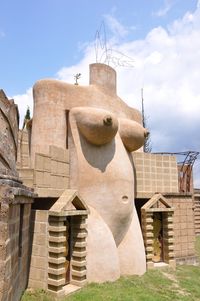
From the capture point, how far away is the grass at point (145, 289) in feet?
29.9

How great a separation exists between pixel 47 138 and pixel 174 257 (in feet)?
27.4

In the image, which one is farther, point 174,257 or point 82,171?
point 174,257

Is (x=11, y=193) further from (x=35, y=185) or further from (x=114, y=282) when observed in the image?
(x=114, y=282)

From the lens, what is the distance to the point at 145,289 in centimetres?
1039

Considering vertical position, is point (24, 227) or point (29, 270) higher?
point (24, 227)

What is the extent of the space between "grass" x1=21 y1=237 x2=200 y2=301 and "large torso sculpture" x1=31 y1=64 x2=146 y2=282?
46 cm

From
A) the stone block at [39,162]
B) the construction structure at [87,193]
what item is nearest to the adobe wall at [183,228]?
the construction structure at [87,193]

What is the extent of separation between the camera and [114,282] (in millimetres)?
10594

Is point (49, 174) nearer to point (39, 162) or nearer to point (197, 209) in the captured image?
point (39, 162)

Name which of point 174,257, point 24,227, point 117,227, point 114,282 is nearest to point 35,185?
point 24,227

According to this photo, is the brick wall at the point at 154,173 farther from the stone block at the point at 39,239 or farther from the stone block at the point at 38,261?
the stone block at the point at 38,261

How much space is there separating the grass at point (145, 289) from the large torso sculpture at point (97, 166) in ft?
1.51

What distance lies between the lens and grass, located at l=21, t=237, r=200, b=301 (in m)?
9.10

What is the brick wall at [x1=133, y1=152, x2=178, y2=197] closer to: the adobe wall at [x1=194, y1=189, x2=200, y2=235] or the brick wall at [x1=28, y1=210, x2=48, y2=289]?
the brick wall at [x1=28, y1=210, x2=48, y2=289]
